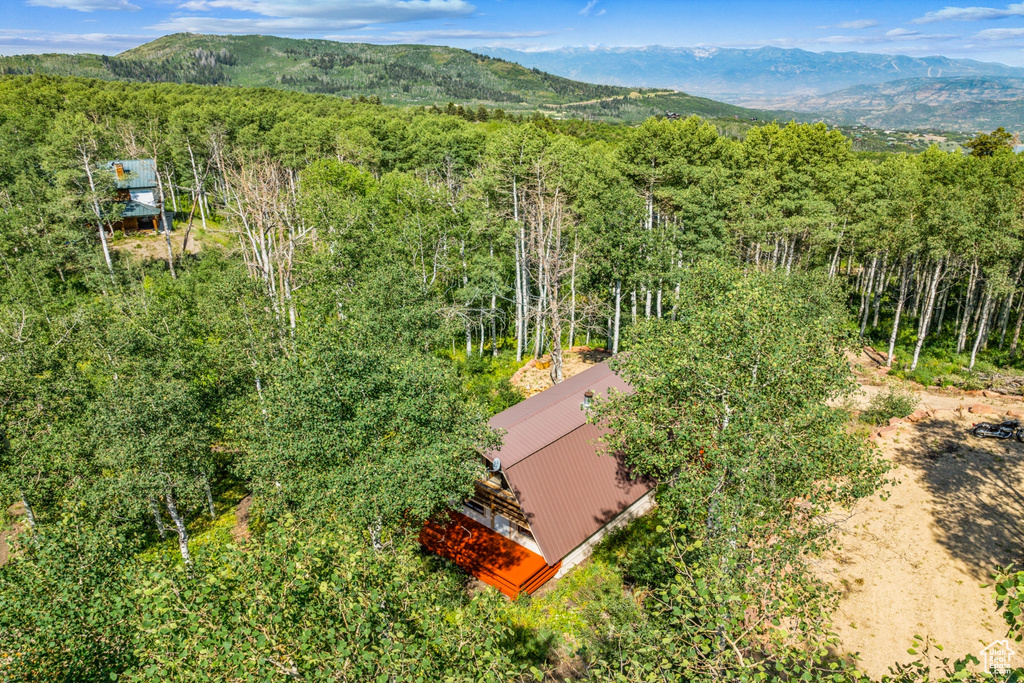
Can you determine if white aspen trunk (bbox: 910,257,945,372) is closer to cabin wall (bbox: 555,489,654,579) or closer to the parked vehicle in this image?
the parked vehicle

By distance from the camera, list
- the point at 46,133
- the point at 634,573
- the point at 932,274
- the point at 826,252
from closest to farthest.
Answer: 1. the point at 634,573
2. the point at 932,274
3. the point at 826,252
4. the point at 46,133

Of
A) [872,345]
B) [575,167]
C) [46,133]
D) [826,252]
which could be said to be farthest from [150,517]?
[46,133]

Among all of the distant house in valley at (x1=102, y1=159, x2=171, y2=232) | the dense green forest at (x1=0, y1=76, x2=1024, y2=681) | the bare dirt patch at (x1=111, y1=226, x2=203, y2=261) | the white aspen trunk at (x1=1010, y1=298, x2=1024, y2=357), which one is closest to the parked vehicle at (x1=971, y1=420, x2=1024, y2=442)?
the dense green forest at (x1=0, y1=76, x2=1024, y2=681)

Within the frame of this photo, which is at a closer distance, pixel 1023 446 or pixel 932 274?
pixel 1023 446

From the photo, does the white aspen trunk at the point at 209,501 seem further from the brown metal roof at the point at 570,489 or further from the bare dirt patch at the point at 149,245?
the bare dirt patch at the point at 149,245

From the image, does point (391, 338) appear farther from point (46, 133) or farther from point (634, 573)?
point (46, 133)

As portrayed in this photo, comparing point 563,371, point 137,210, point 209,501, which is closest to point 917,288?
point 563,371

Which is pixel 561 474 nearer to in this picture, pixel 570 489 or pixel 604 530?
pixel 570 489
